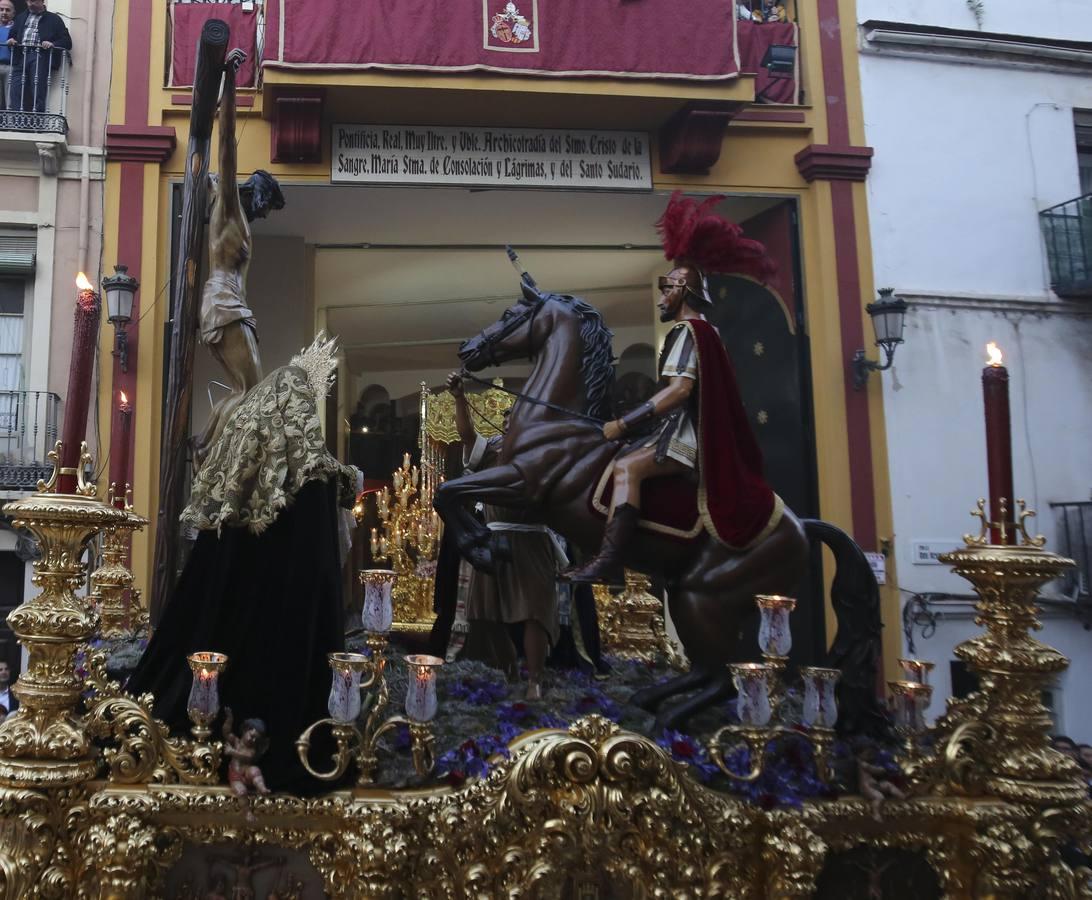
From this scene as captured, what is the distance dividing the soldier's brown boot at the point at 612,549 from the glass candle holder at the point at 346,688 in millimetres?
865

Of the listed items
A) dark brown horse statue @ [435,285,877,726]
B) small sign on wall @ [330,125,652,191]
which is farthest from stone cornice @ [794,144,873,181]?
dark brown horse statue @ [435,285,877,726]

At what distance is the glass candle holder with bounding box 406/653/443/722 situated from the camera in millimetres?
2217

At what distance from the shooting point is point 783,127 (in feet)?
26.6

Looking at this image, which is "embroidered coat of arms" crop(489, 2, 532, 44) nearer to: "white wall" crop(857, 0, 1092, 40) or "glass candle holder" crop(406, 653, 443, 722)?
"white wall" crop(857, 0, 1092, 40)

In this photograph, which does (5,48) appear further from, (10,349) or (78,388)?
(78,388)

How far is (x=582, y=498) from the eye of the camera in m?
3.10

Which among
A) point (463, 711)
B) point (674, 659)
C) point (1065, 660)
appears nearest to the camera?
point (1065, 660)

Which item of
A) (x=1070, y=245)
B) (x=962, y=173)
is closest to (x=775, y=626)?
(x=962, y=173)

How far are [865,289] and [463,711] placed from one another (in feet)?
21.9

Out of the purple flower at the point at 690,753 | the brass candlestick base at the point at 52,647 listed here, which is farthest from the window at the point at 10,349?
the purple flower at the point at 690,753

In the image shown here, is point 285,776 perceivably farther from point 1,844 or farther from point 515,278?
point 515,278

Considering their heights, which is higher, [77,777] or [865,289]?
[865,289]

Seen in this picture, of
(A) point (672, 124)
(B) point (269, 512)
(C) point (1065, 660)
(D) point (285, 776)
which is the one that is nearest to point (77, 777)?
(D) point (285, 776)

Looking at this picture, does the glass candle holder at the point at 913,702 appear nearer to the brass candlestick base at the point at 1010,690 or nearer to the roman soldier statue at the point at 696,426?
the brass candlestick base at the point at 1010,690
